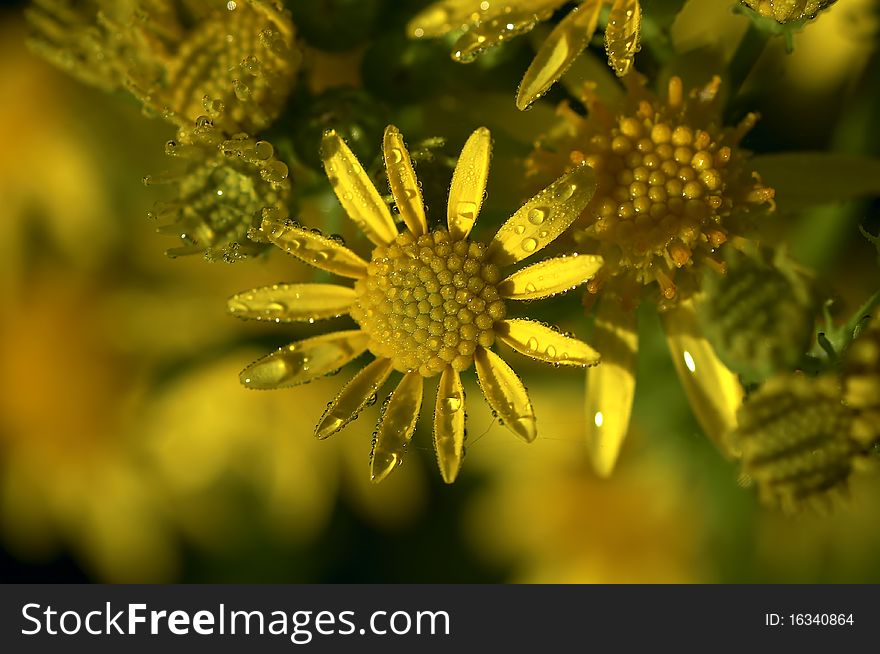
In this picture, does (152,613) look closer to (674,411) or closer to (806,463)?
(674,411)

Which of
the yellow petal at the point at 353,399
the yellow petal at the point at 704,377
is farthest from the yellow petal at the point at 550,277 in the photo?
the yellow petal at the point at 704,377

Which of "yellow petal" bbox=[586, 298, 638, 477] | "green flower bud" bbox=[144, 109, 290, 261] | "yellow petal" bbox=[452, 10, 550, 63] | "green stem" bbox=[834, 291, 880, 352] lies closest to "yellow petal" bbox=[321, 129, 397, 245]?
"green flower bud" bbox=[144, 109, 290, 261]

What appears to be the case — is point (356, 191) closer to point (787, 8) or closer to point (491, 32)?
point (491, 32)

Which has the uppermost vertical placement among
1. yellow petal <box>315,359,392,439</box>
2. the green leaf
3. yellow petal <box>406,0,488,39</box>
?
yellow petal <box>406,0,488,39</box>

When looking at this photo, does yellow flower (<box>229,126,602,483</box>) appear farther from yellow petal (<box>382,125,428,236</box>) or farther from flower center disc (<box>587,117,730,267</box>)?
flower center disc (<box>587,117,730,267</box>)

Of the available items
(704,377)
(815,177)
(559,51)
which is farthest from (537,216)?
(815,177)

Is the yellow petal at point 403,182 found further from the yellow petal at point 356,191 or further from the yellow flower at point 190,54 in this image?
the yellow flower at point 190,54

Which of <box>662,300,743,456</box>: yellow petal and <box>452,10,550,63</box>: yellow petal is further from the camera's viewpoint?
<box>662,300,743,456</box>: yellow petal
